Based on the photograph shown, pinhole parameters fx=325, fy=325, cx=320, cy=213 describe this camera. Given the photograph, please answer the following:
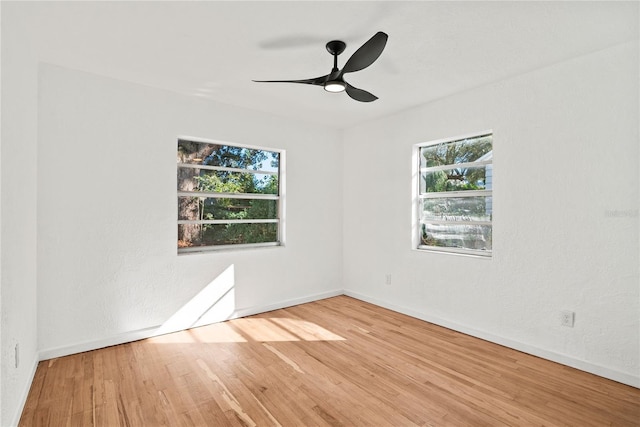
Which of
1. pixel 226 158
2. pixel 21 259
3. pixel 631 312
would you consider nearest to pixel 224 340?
pixel 21 259

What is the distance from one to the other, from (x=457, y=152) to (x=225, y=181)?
272 cm

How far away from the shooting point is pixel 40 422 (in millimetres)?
1967

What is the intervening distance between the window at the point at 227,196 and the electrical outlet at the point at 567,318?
312 cm

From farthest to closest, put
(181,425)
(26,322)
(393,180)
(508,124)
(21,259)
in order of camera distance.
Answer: (393,180)
(508,124)
(26,322)
(21,259)
(181,425)

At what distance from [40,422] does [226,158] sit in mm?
2797

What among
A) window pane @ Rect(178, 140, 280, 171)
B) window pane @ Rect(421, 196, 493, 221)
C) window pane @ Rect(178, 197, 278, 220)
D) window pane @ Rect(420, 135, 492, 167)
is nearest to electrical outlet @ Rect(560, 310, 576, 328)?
window pane @ Rect(421, 196, 493, 221)

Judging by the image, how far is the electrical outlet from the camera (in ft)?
8.88

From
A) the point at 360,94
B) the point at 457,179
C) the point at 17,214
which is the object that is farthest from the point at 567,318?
the point at 17,214

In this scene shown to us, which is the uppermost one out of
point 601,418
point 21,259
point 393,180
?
point 393,180

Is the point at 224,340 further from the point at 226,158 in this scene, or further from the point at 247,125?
the point at 247,125

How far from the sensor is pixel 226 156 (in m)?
3.91

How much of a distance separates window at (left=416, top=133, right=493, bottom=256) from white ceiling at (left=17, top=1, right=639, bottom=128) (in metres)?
0.73

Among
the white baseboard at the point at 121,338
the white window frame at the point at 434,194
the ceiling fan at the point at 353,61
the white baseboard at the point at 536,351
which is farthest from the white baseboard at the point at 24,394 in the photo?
the white window frame at the point at 434,194

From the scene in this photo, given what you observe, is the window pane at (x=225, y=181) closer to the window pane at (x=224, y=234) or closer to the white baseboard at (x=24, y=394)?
the window pane at (x=224, y=234)
